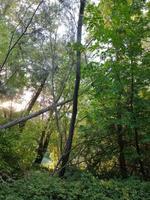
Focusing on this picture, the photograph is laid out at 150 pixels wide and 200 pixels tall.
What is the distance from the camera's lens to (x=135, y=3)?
8109 millimetres

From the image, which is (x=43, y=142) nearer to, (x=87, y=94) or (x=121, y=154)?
(x=87, y=94)

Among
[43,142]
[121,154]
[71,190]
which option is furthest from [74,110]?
[43,142]

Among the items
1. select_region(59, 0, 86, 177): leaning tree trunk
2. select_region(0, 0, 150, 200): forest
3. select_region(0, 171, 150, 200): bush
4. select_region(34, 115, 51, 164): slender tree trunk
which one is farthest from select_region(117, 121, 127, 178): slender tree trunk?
select_region(34, 115, 51, 164): slender tree trunk

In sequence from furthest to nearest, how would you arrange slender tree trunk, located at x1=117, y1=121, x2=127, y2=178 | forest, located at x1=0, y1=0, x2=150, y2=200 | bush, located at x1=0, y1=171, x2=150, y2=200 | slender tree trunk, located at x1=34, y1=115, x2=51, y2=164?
1. slender tree trunk, located at x1=34, y1=115, x2=51, y2=164
2. slender tree trunk, located at x1=117, y1=121, x2=127, y2=178
3. forest, located at x1=0, y1=0, x2=150, y2=200
4. bush, located at x1=0, y1=171, x2=150, y2=200

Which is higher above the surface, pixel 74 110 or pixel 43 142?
pixel 74 110

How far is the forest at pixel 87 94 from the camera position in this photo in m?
7.24

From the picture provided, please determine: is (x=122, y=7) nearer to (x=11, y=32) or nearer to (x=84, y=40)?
(x=84, y=40)

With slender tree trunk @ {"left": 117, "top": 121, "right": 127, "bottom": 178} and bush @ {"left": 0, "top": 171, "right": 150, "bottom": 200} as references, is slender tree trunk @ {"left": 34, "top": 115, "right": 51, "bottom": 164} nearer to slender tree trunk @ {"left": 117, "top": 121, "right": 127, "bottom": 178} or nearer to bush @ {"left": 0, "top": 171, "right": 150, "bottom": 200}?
slender tree trunk @ {"left": 117, "top": 121, "right": 127, "bottom": 178}

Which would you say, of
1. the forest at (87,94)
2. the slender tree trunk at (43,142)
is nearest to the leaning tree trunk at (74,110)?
the forest at (87,94)

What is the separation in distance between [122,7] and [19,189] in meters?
5.02

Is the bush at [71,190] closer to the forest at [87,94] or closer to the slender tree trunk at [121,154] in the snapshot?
the forest at [87,94]

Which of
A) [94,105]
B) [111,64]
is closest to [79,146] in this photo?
[94,105]

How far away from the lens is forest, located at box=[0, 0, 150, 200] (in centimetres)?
724

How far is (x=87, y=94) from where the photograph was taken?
34.5 ft
